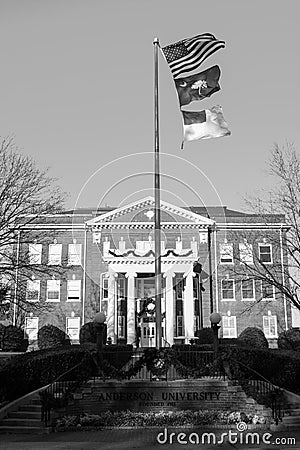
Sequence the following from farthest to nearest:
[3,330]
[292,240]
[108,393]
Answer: [3,330] < [292,240] < [108,393]

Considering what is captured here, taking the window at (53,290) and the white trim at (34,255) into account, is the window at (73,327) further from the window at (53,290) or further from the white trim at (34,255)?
the white trim at (34,255)

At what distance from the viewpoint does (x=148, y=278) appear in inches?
1592

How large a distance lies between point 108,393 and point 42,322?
28076 millimetres

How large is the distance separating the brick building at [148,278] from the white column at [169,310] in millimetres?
68

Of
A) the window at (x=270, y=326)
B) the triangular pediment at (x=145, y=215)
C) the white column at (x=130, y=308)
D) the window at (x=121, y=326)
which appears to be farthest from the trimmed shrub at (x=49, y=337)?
the window at (x=270, y=326)

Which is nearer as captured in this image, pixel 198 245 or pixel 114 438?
pixel 114 438

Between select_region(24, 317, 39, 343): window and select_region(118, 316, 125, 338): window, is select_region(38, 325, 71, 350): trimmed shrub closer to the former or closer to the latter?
select_region(118, 316, 125, 338): window

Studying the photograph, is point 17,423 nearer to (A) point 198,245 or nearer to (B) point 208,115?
(B) point 208,115

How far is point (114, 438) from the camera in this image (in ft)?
41.5

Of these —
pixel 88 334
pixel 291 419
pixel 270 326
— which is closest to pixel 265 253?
pixel 270 326

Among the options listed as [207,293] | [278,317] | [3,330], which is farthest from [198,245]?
[3,330]

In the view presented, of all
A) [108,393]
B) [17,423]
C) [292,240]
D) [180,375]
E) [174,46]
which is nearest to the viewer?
[17,423]

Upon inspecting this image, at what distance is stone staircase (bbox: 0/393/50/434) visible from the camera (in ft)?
44.6

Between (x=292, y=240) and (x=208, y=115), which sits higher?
(x=208, y=115)
